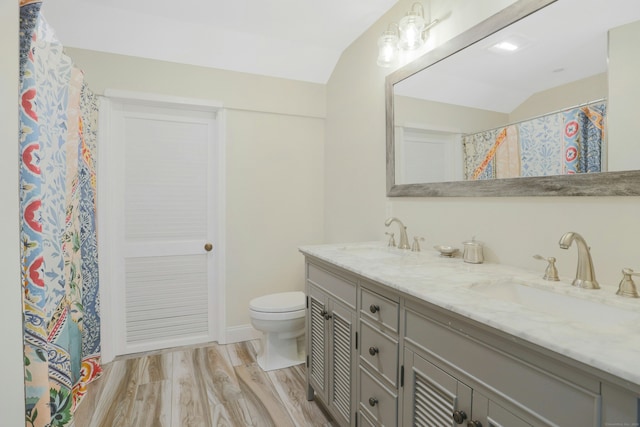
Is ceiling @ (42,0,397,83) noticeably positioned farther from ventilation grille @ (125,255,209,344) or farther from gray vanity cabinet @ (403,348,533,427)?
gray vanity cabinet @ (403,348,533,427)

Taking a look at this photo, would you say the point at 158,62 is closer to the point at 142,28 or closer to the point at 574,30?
the point at 142,28

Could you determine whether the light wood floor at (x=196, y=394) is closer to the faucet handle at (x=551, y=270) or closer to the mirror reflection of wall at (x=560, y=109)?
the faucet handle at (x=551, y=270)

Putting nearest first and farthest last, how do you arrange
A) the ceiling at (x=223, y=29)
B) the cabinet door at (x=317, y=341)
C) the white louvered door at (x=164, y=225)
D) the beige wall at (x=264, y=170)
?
the cabinet door at (x=317, y=341) < the ceiling at (x=223, y=29) < the white louvered door at (x=164, y=225) < the beige wall at (x=264, y=170)

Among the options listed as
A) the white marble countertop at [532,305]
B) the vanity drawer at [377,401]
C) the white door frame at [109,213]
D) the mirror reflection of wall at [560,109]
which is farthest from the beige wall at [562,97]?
the white door frame at [109,213]

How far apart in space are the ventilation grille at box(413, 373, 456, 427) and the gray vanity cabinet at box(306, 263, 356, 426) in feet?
1.36

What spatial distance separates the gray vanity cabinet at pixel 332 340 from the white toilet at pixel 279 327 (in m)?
0.37

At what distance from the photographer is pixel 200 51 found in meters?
2.56

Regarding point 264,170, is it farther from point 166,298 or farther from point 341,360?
point 341,360

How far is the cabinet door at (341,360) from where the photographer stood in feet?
4.97

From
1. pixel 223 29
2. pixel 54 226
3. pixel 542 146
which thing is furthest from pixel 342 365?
pixel 223 29

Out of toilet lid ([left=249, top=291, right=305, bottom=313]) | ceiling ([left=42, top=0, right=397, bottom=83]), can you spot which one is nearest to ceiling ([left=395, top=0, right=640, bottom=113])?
ceiling ([left=42, top=0, right=397, bottom=83])

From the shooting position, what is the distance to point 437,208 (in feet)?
5.97

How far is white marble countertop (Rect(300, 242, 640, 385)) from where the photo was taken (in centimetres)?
66

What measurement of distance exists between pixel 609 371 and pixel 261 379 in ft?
6.66
